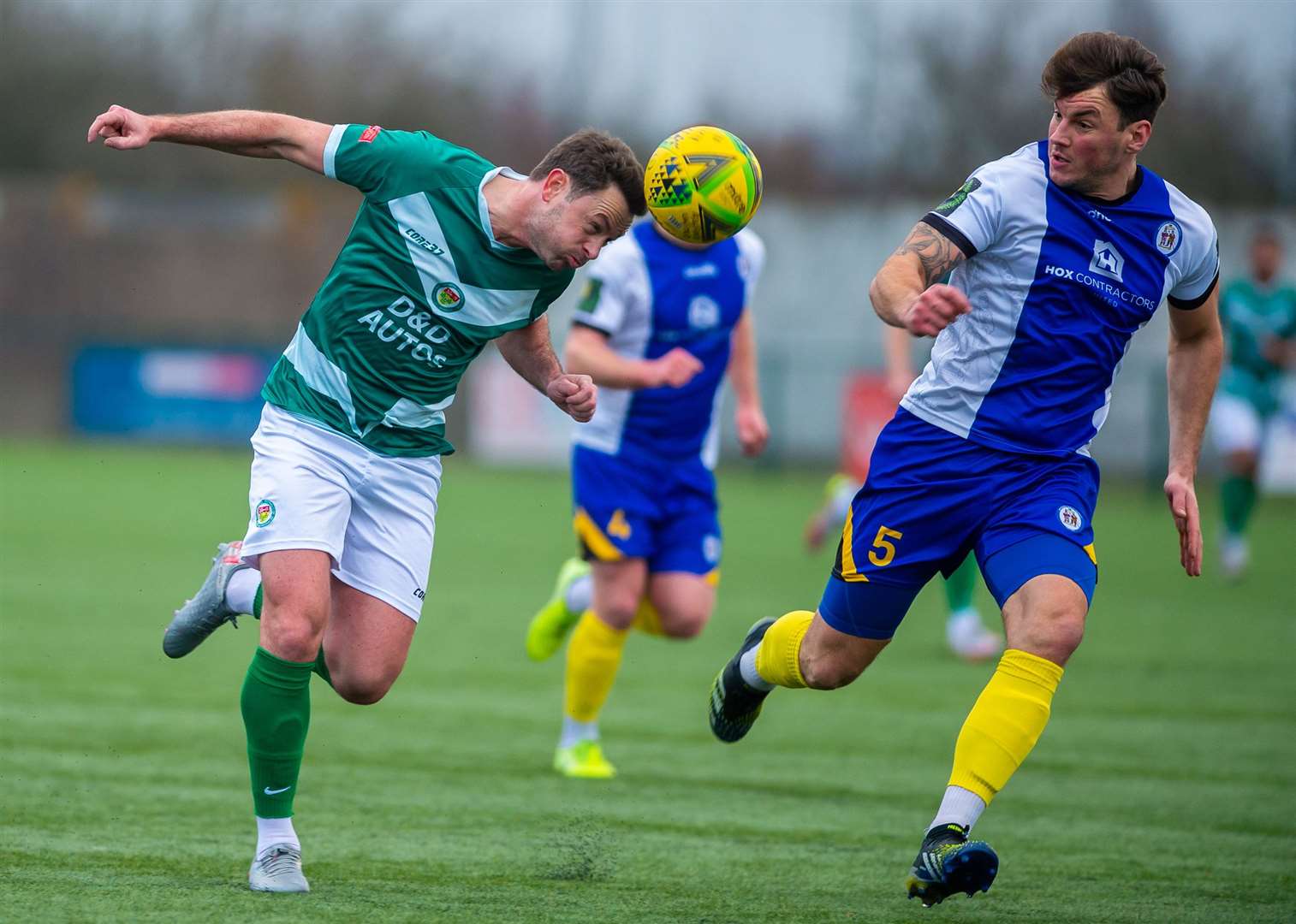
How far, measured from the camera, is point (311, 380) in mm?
5012

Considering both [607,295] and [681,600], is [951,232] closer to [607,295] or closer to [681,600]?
[607,295]

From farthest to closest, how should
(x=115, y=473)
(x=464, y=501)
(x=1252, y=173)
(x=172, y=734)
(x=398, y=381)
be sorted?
(x=1252, y=173), (x=115, y=473), (x=464, y=501), (x=172, y=734), (x=398, y=381)

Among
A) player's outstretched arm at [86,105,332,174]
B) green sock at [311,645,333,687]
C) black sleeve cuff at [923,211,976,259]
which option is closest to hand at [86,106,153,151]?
player's outstretched arm at [86,105,332,174]

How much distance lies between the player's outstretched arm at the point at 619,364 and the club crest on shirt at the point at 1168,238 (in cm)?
184

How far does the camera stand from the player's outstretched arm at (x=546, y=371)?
17.2 ft

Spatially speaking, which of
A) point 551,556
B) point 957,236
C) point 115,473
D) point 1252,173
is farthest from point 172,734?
point 1252,173

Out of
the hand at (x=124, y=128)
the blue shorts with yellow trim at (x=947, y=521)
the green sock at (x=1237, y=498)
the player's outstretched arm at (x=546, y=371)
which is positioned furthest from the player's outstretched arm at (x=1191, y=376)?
the green sock at (x=1237, y=498)

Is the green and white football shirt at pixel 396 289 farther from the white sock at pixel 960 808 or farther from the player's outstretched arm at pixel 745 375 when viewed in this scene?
the player's outstretched arm at pixel 745 375

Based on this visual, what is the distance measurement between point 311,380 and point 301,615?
2.37 feet

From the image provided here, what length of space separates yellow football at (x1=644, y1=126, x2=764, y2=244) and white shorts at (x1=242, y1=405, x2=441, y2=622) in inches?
39.9

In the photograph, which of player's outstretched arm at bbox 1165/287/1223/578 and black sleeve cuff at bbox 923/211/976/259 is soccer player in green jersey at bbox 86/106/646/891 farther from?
player's outstretched arm at bbox 1165/287/1223/578

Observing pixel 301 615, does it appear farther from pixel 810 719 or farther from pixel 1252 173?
pixel 1252 173

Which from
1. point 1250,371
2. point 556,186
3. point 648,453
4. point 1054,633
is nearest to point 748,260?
point 648,453

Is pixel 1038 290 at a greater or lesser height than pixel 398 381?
greater
